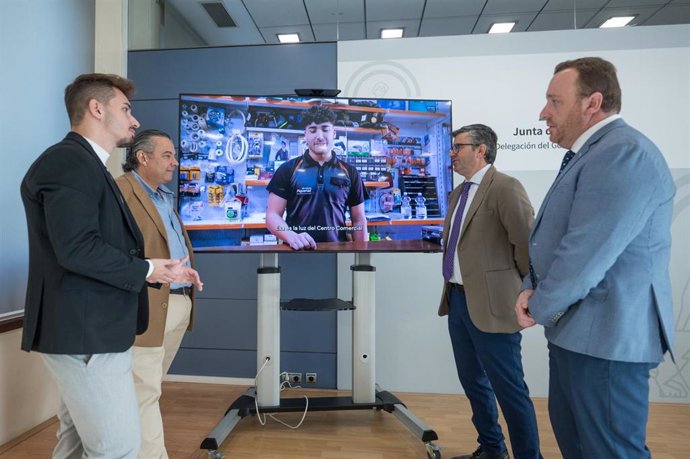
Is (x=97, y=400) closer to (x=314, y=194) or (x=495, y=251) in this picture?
(x=314, y=194)

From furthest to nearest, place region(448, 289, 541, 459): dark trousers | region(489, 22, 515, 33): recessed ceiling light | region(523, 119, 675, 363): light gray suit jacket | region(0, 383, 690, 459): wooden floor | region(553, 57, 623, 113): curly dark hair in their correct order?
region(489, 22, 515, 33): recessed ceiling light < region(0, 383, 690, 459): wooden floor < region(448, 289, 541, 459): dark trousers < region(553, 57, 623, 113): curly dark hair < region(523, 119, 675, 363): light gray suit jacket

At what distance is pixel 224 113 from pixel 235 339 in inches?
76.2

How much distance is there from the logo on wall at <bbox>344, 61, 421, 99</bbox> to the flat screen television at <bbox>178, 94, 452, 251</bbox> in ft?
2.94

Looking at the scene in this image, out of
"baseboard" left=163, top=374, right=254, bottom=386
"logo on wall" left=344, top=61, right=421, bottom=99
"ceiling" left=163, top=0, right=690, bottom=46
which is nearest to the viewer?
"logo on wall" left=344, top=61, right=421, bottom=99

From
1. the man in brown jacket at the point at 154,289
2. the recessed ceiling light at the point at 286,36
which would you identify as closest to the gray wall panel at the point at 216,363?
the man in brown jacket at the point at 154,289

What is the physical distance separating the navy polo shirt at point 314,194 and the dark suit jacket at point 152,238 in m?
0.70

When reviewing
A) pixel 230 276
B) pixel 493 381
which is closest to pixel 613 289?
pixel 493 381

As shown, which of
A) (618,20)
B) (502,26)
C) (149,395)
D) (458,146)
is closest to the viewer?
(149,395)

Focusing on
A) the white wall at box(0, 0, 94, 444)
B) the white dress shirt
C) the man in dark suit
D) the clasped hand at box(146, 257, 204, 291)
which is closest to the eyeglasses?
the white dress shirt

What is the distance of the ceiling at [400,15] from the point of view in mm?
4684

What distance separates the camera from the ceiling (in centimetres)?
468

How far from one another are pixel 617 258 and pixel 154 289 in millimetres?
1976

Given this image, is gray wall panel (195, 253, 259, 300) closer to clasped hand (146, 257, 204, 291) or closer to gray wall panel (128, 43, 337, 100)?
gray wall panel (128, 43, 337, 100)

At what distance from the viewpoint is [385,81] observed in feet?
A: 11.9
